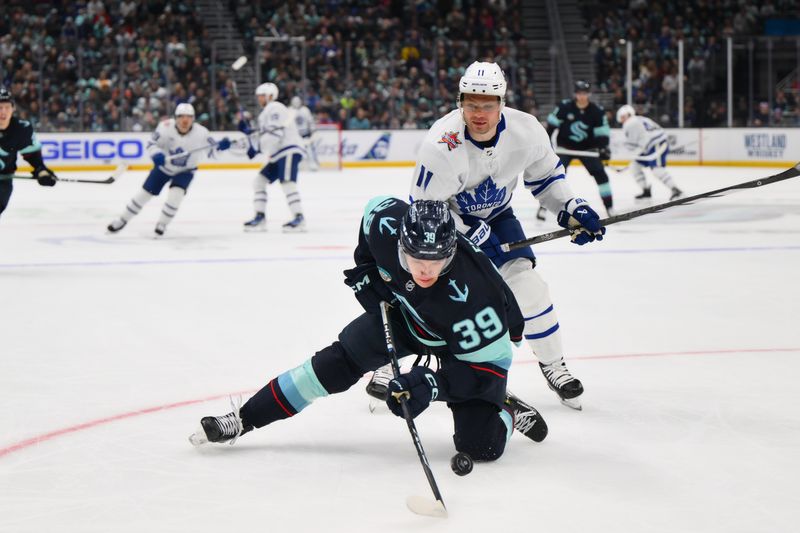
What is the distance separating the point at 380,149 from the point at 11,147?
11.4 metres

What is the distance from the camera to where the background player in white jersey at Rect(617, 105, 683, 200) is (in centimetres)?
1153

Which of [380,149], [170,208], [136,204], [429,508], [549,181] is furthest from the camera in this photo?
[380,149]

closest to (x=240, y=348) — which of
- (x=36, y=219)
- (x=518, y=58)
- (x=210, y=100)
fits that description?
(x=36, y=219)

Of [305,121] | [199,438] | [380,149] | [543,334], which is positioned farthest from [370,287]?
[380,149]

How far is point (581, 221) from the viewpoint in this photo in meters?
3.48

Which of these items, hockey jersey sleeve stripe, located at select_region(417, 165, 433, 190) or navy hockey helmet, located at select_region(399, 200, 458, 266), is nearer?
navy hockey helmet, located at select_region(399, 200, 458, 266)

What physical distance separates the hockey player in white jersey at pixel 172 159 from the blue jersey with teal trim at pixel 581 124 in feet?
10.5

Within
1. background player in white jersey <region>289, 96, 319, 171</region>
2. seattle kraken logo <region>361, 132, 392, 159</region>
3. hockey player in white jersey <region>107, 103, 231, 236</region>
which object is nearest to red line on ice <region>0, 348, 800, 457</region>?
hockey player in white jersey <region>107, 103, 231, 236</region>

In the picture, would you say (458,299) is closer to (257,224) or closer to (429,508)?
(429,508)

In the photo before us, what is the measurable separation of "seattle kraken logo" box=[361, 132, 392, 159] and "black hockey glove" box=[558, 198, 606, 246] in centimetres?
1491

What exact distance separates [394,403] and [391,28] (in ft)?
60.9

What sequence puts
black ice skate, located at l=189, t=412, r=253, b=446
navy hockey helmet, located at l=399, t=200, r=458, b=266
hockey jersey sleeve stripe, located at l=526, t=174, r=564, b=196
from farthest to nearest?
hockey jersey sleeve stripe, located at l=526, t=174, r=564, b=196
black ice skate, located at l=189, t=412, r=253, b=446
navy hockey helmet, located at l=399, t=200, r=458, b=266

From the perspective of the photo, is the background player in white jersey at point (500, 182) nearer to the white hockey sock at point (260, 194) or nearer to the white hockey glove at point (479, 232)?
the white hockey glove at point (479, 232)

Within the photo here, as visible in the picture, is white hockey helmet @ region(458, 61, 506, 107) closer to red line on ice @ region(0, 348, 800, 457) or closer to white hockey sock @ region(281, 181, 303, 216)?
red line on ice @ region(0, 348, 800, 457)
